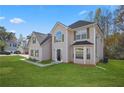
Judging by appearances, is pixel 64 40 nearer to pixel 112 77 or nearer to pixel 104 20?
pixel 104 20

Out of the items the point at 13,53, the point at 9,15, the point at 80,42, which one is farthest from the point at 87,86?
the point at 9,15

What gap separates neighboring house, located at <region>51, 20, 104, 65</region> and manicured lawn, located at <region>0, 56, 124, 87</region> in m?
0.23

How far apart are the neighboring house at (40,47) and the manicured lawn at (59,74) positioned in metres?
0.26

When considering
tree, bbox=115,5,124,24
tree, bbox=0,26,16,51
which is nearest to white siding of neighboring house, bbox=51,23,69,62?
tree, bbox=0,26,16,51

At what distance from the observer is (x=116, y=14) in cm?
475

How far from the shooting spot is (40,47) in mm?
5156

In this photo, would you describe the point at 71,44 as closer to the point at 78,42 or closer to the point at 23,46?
the point at 78,42

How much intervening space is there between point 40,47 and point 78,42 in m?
0.87

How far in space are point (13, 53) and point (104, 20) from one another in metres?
2.09

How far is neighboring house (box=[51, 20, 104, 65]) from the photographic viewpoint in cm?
479

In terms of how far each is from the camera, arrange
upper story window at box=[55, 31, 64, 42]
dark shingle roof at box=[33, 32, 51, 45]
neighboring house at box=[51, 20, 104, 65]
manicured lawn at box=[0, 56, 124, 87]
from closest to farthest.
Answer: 1. manicured lawn at box=[0, 56, 124, 87]
2. neighboring house at box=[51, 20, 104, 65]
3. dark shingle roof at box=[33, 32, 51, 45]
4. upper story window at box=[55, 31, 64, 42]

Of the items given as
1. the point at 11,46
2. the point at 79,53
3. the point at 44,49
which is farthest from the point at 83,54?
the point at 11,46

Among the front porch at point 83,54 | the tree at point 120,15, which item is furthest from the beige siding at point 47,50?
the tree at point 120,15

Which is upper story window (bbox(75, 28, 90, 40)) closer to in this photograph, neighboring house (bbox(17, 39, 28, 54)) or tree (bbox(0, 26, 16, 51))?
neighboring house (bbox(17, 39, 28, 54))
